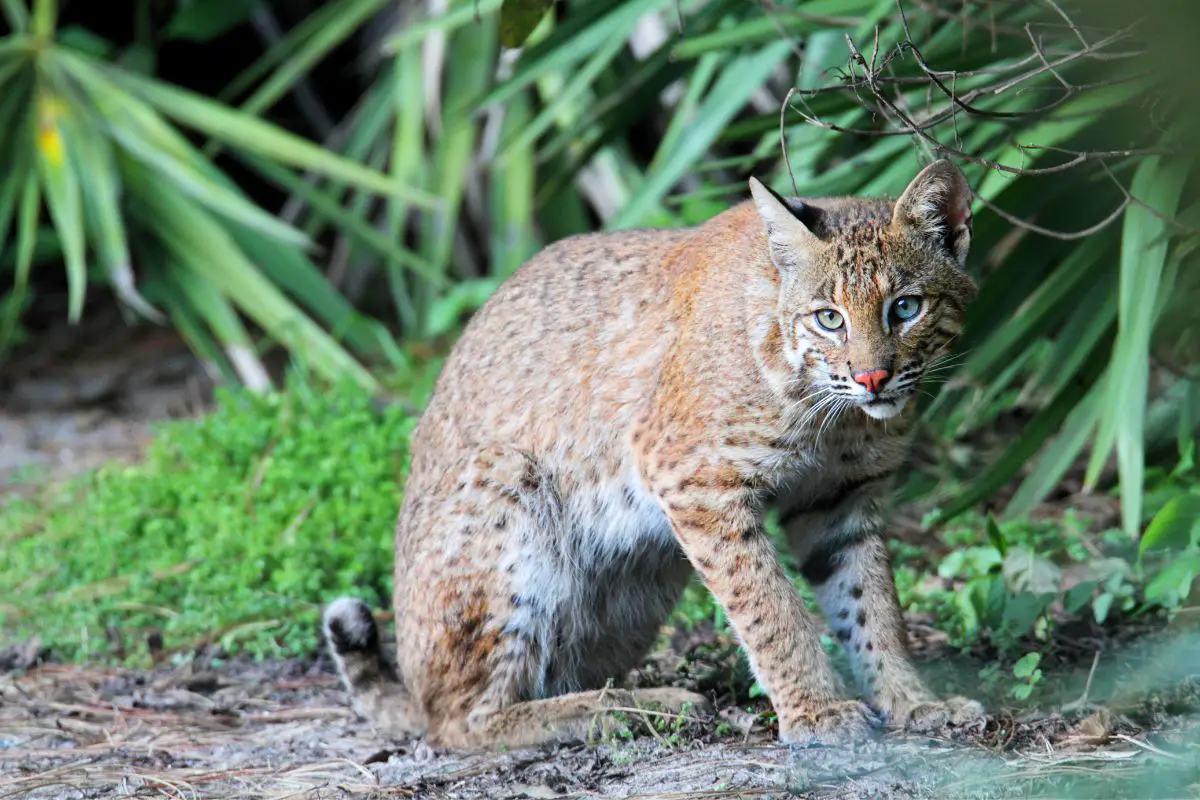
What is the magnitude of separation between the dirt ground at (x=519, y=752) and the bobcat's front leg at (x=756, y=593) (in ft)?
0.43

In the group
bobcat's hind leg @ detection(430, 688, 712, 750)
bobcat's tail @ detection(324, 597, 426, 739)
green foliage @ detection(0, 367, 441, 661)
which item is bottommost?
bobcat's hind leg @ detection(430, 688, 712, 750)

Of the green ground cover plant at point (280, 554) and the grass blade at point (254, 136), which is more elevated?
the grass blade at point (254, 136)

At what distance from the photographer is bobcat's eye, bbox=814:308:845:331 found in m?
3.26

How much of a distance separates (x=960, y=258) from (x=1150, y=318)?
2.57 ft

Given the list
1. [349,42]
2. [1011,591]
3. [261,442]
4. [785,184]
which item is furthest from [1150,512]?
[349,42]

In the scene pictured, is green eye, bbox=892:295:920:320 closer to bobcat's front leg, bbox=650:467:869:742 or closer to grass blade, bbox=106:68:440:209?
bobcat's front leg, bbox=650:467:869:742

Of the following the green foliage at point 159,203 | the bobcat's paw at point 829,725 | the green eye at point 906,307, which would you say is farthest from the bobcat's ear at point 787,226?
the green foliage at point 159,203

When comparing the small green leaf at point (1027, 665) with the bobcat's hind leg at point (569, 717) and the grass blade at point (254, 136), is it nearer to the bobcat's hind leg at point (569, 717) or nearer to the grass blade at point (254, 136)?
the bobcat's hind leg at point (569, 717)

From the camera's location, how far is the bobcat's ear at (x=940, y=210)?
3.26 metres

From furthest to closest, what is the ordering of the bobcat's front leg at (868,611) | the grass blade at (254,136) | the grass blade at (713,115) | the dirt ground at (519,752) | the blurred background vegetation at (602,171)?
the grass blade at (254,136) → the grass blade at (713,115) → the blurred background vegetation at (602,171) → the bobcat's front leg at (868,611) → the dirt ground at (519,752)

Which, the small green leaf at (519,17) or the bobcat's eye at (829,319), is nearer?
the small green leaf at (519,17)

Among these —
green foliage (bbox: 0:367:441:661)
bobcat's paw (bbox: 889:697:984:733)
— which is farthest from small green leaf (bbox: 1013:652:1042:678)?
green foliage (bbox: 0:367:441:661)

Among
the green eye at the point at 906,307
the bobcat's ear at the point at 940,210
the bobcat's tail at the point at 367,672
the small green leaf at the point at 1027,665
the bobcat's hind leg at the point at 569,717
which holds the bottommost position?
the small green leaf at the point at 1027,665

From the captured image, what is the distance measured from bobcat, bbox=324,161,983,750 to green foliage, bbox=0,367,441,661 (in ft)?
3.15
